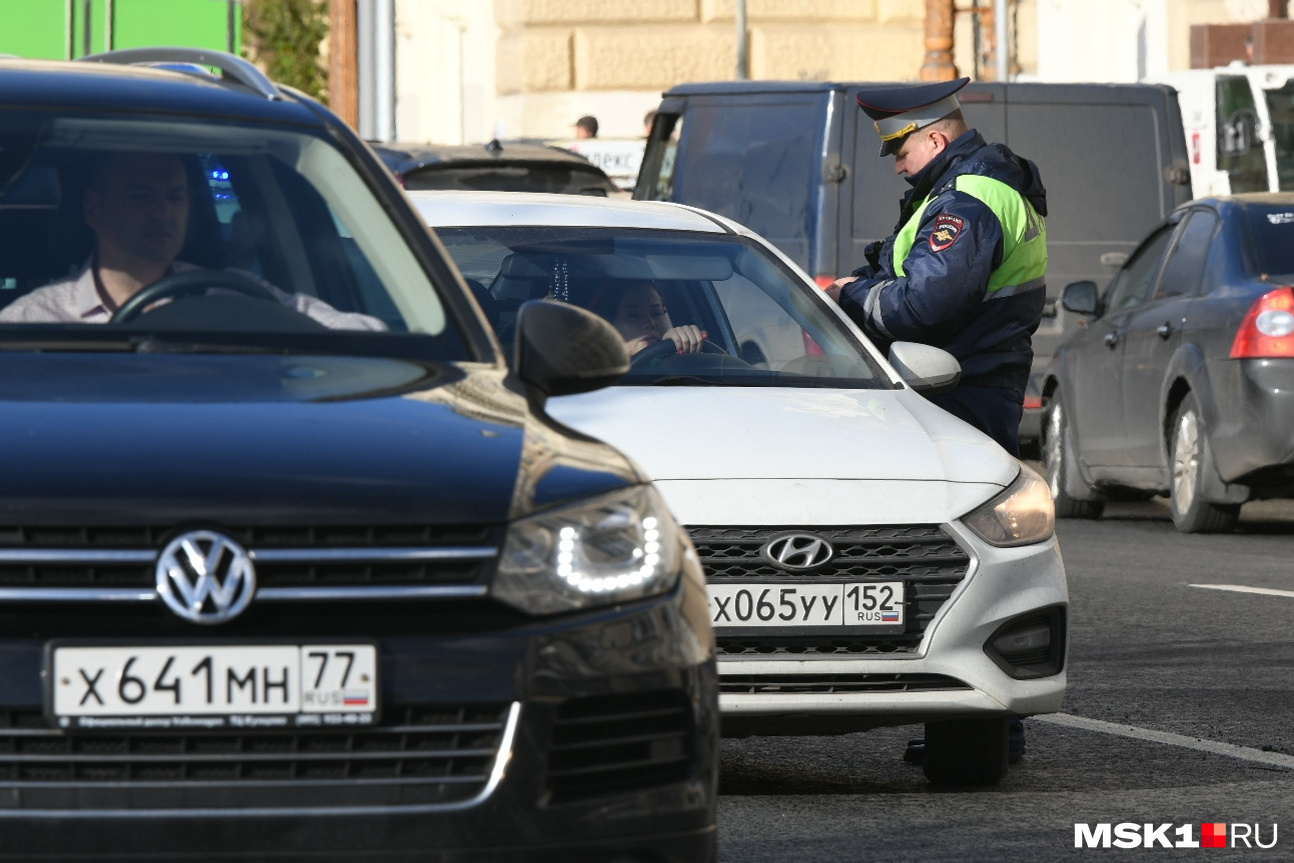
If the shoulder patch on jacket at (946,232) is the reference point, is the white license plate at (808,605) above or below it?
below

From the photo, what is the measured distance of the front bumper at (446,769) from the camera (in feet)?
12.8

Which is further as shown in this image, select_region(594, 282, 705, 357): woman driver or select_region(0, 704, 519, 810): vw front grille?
select_region(594, 282, 705, 357): woman driver

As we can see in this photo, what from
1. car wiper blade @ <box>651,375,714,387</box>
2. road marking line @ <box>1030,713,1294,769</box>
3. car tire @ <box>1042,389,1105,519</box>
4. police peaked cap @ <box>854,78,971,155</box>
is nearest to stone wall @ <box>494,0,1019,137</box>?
car tire @ <box>1042,389,1105,519</box>

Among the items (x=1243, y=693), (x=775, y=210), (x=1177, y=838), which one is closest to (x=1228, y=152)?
(x=775, y=210)

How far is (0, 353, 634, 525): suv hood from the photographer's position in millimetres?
4047

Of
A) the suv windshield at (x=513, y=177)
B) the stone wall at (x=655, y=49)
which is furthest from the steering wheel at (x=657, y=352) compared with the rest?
the stone wall at (x=655, y=49)

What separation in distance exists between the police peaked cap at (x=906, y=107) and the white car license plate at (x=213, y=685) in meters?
4.85

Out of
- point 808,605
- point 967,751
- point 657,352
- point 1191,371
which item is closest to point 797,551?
point 808,605

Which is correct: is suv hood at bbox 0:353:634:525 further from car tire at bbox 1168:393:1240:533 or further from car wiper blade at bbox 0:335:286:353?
car tire at bbox 1168:393:1240:533

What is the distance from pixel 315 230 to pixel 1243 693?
153 inches

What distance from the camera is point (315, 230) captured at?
18.1ft

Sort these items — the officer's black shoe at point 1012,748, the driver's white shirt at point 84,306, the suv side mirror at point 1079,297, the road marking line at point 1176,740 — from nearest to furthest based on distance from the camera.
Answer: the driver's white shirt at point 84,306, the road marking line at point 1176,740, the officer's black shoe at point 1012,748, the suv side mirror at point 1079,297

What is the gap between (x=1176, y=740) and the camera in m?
7.53

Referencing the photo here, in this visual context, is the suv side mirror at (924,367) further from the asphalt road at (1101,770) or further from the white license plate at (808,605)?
the white license plate at (808,605)
